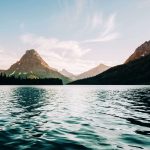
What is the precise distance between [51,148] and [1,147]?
355 cm

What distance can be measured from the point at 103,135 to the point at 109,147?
15.1ft

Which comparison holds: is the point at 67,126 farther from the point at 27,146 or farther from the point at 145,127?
the point at 27,146

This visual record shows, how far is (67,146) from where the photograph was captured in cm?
1884

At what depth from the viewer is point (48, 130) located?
2550cm

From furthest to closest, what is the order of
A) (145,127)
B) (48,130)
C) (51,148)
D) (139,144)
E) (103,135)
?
(145,127), (48,130), (103,135), (139,144), (51,148)

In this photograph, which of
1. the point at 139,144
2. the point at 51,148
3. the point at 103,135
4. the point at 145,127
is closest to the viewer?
the point at 51,148

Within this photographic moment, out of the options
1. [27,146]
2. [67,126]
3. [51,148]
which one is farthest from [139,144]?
[67,126]

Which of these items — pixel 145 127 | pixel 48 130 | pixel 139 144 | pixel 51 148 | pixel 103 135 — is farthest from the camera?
pixel 145 127

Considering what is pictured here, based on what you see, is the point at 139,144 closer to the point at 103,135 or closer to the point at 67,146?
the point at 103,135

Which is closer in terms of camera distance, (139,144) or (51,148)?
(51,148)

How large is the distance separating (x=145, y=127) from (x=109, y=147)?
1075 centimetres

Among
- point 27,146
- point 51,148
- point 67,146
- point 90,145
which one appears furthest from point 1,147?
point 90,145

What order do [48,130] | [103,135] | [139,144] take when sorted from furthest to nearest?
[48,130] → [103,135] → [139,144]

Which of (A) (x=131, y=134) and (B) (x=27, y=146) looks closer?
(B) (x=27, y=146)
